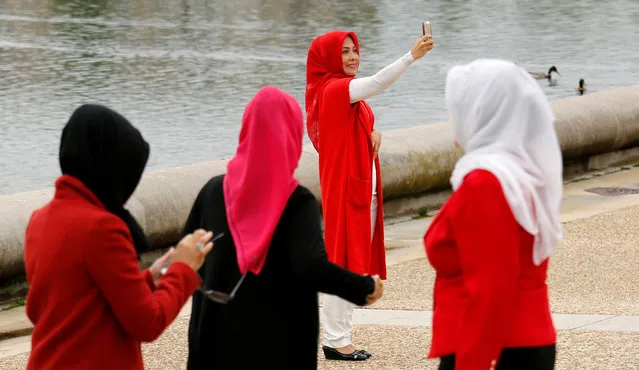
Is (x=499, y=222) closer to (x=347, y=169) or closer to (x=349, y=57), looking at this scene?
(x=347, y=169)

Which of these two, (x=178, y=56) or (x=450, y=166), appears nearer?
(x=450, y=166)

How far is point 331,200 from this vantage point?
6125mm

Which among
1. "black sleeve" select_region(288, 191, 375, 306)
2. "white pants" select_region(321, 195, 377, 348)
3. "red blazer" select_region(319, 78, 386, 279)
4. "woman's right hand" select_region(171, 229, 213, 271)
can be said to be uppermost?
"woman's right hand" select_region(171, 229, 213, 271)

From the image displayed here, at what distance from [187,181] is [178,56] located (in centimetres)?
2114

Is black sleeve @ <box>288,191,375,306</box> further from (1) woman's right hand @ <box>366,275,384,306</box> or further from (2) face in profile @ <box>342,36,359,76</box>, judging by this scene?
A: (2) face in profile @ <box>342,36,359,76</box>

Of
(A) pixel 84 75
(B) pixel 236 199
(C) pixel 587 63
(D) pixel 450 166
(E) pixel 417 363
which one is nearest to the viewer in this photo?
(B) pixel 236 199

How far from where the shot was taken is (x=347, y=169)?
19.8 feet

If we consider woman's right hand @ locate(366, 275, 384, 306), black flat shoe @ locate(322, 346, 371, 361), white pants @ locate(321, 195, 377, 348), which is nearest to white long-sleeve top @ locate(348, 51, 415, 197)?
white pants @ locate(321, 195, 377, 348)

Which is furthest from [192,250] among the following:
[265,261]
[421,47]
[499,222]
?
[421,47]

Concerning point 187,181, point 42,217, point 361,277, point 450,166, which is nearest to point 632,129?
point 450,166

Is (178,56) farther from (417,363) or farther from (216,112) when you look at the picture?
(417,363)

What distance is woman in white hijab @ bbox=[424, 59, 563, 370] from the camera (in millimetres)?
3316

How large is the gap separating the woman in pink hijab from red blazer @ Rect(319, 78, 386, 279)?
2023mm

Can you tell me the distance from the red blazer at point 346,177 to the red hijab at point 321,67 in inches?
3.9
